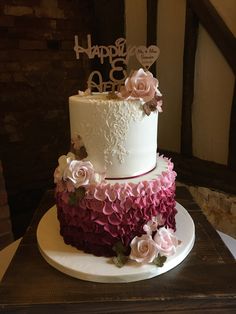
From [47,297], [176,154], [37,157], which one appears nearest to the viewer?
[47,297]

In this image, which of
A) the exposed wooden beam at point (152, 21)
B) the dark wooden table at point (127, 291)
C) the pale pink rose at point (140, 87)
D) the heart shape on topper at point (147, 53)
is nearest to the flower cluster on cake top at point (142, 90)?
the pale pink rose at point (140, 87)

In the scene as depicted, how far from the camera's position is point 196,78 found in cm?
163

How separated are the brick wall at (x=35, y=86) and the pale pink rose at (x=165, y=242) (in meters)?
1.75

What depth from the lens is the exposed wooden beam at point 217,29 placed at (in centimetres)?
142

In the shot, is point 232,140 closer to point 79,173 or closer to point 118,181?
point 118,181

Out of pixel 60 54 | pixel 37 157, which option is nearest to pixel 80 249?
pixel 37 157

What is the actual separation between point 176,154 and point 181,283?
43.8 inches

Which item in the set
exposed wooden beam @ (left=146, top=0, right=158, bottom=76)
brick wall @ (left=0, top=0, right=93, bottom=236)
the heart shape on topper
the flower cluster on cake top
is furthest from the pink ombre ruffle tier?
brick wall @ (left=0, top=0, right=93, bottom=236)

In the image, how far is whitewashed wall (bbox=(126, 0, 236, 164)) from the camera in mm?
1518

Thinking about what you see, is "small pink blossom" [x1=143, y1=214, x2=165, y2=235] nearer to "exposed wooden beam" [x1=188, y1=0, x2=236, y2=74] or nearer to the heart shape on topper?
the heart shape on topper

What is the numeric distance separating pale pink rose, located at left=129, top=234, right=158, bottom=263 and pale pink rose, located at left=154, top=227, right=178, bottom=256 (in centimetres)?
2

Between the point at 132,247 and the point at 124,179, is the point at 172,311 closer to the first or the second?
the point at 132,247

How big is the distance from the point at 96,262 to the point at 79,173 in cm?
28

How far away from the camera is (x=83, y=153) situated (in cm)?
92
